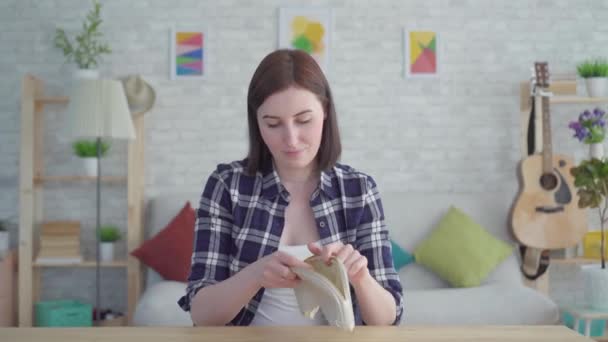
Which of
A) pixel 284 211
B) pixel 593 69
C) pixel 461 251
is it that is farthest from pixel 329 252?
pixel 593 69

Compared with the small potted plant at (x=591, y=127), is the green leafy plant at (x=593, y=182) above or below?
below

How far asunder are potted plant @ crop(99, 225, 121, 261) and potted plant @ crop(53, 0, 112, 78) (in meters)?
0.93

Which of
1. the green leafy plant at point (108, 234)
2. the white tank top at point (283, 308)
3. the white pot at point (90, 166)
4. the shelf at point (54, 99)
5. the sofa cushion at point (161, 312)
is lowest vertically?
the sofa cushion at point (161, 312)

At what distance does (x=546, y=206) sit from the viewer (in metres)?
3.57

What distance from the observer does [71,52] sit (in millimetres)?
3842

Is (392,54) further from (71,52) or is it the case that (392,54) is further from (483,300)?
(71,52)

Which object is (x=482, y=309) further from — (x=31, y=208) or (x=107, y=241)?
(x=31, y=208)

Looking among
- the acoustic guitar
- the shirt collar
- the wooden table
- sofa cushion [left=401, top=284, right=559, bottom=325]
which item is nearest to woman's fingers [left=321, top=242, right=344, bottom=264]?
the wooden table

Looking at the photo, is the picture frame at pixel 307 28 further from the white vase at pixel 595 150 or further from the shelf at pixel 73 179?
the white vase at pixel 595 150

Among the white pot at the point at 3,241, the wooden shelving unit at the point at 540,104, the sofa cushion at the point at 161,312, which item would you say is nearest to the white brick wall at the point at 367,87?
the wooden shelving unit at the point at 540,104

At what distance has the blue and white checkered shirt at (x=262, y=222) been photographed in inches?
55.6

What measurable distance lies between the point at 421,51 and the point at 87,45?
206 cm

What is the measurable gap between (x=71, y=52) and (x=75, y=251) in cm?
121

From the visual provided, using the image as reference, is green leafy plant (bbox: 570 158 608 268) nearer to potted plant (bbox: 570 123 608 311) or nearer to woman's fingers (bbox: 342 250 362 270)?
potted plant (bbox: 570 123 608 311)
